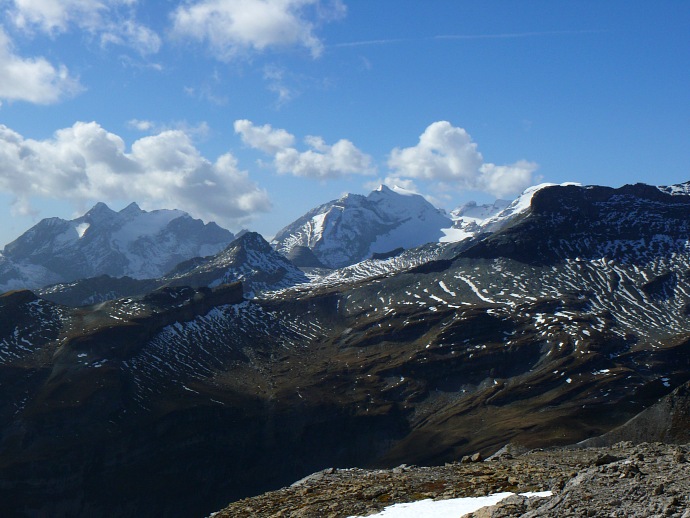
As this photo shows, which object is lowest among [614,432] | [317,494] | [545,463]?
[614,432]

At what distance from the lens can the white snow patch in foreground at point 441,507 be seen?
4869 cm

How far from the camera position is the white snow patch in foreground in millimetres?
48688

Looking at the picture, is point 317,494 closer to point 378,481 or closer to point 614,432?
point 378,481

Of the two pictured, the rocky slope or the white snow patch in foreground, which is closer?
the rocky slope

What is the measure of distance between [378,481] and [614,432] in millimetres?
116869

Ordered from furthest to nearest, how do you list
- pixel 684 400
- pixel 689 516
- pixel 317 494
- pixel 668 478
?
pixel 684 400 → pixel 317 494 → pixel 668 478 → pixel 689 516

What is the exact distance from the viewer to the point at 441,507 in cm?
5116

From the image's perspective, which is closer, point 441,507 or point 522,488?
point 441,507

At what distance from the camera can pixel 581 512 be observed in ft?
120

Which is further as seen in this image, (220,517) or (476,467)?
(476,467)

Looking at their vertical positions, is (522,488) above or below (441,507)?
below

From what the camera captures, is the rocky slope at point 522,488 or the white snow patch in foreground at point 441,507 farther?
the white snow patch in foreground at point 441,507

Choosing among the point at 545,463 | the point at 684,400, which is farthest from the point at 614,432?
the point at 545,463

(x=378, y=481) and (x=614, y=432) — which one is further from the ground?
(x=378, y=481)
